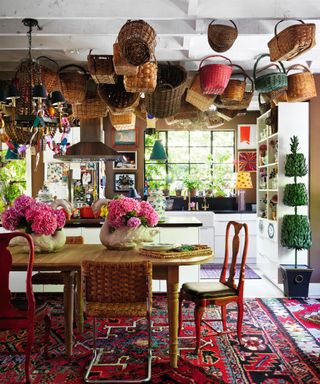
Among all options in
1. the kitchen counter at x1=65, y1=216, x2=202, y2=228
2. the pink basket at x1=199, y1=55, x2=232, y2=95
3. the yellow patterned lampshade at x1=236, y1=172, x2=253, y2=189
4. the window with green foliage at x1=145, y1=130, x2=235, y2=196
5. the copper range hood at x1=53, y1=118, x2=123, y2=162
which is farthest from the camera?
the window with green foliage at x1=145, y1=130, x2=235, y2=196

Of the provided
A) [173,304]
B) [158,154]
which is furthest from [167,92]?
[158,154]

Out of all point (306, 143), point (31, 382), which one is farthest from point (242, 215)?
point (31, 382)

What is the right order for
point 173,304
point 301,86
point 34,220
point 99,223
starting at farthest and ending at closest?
point 99,223 → point 301,86 → point 34,220 → point 173,304

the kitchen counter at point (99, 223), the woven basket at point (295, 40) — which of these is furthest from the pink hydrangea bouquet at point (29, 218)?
the woven basket at point (295, 40)

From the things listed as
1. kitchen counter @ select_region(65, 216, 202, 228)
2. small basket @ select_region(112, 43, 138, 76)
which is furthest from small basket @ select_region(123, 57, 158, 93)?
kitchen counter @ select_region(65, 216, 202, 228)

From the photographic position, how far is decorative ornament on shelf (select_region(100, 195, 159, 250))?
368cm

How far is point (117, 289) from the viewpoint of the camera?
3.07 meters

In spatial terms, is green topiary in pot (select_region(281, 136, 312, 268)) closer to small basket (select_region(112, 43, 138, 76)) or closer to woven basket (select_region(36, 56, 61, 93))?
small basket (select_region(112, 43, 138, 76))

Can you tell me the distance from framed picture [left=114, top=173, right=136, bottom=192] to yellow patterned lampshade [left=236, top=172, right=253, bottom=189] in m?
2.14

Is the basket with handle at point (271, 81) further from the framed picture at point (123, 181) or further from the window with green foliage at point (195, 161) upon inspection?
the framed picture at point (123, 181)

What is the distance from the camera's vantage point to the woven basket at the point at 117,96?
4.85 meters

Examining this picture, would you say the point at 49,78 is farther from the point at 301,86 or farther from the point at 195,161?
the point at 195,161

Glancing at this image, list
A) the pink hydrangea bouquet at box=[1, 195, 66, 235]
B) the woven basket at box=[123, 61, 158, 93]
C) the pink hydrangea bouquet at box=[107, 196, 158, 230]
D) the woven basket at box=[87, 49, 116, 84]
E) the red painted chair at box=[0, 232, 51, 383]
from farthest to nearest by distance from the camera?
the woven basket at box=[87, 49, 116, 84]
the woven basket at box=[123, 61, 158, 93]
the pink hydrangea bouquet at box=[107, 196, 158, 230]
the pink hydrangea bouquet at box=[1, 195, 66, 235]
the red painted chair at box=[0, 232, 51, 383]

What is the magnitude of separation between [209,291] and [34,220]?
1.49 metres
